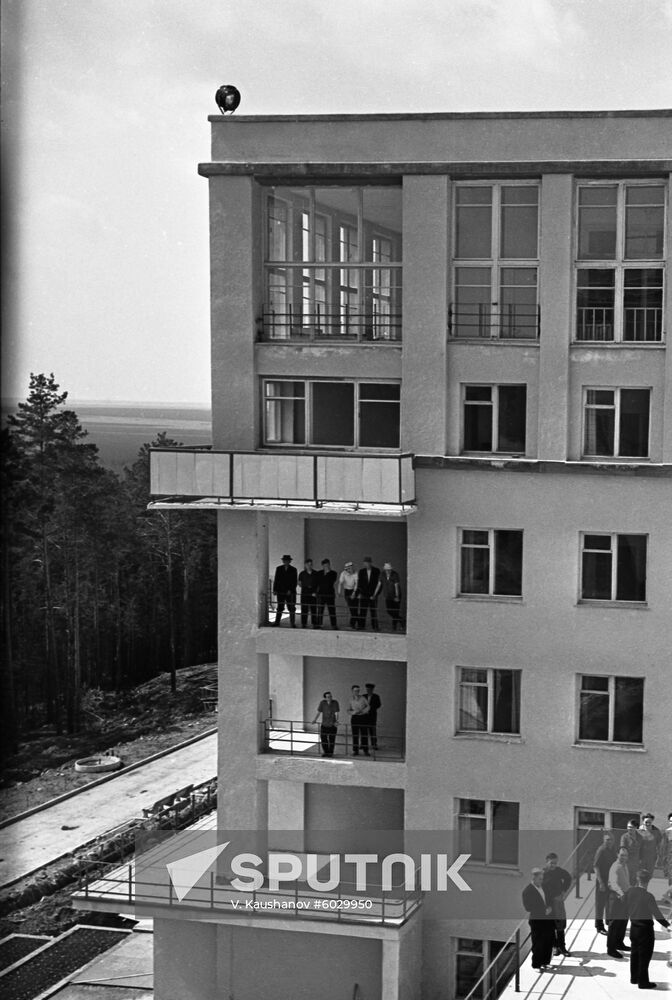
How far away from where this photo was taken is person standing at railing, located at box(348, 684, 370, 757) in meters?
14.1

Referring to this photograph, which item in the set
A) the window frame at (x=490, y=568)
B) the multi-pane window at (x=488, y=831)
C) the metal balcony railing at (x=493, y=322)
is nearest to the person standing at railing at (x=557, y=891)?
the multi-pane window at (x=488, y=831)

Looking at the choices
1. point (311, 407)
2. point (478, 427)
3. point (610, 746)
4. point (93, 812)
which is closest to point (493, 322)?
point (478, 427)

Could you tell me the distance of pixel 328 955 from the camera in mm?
13414

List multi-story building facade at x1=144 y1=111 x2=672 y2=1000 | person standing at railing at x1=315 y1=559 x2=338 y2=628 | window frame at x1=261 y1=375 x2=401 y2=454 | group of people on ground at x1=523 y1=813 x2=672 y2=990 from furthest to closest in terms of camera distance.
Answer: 1. person standing at railing at x1=315 y1=559 x2=338 y2=628
2. window frame at x1=261 y1=375 x2=401 y2=454
3. multi-story building facade at x1=144 y1=111 x2=672 y2=1000
4. group of people on ground at x1=523 y1=813 x2=672 y2=990

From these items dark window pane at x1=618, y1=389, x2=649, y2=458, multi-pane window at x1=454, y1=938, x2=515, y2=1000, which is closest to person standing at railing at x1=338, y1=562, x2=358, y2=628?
dark window pane at x1=618, y1=389, x2=649, y2=458

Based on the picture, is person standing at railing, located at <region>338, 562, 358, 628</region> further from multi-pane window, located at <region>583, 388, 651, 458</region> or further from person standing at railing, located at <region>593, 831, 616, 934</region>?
person standing at railing, located at <region>593, 831, 616, 934</region>

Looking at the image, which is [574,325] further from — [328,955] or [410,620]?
[328,955]

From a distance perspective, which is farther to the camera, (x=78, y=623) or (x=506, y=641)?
(x=78, y=623)

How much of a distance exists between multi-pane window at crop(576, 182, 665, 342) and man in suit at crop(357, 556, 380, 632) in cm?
324

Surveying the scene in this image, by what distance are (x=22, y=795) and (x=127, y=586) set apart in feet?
22.1

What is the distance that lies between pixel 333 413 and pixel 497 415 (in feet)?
5.66

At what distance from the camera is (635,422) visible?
13.0 meters

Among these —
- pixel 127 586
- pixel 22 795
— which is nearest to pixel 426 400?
pixel 22 795

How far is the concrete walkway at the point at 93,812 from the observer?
27.9 meters
